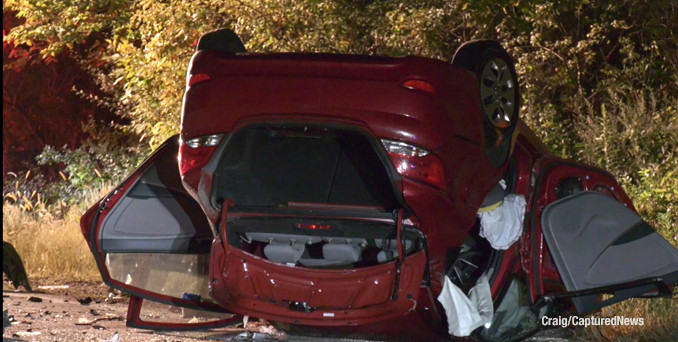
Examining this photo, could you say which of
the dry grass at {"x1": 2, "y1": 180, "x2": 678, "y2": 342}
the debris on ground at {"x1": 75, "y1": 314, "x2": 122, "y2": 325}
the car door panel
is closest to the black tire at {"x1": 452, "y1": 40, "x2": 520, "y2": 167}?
the car door panel

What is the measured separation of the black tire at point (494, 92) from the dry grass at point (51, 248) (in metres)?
5.30

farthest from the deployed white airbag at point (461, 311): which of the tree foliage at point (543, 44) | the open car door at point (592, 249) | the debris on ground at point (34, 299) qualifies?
the tree foliage at point (543, 44)

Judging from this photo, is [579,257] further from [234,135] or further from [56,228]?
[56,228]

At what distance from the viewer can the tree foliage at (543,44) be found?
401 inches

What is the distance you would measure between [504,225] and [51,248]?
5.85m

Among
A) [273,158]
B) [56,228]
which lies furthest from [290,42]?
[273,158]

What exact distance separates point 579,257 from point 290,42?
243 inches

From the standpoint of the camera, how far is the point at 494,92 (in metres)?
5.70

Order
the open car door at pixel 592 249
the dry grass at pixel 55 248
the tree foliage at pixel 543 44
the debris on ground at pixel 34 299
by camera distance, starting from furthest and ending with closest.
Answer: the tree foliage at pixel 543 44 < the dry grass at pixel 55 248 < the debris on ground at pixel 34 299 < the open car door at pixel 592 249

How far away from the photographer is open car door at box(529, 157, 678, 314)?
564cm

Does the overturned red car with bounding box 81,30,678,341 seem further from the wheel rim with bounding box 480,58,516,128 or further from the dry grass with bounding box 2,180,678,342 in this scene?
the dry grass with bounding box 2,180,678,342

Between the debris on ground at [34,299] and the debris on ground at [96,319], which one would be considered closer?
the debris on ground at [96,319]

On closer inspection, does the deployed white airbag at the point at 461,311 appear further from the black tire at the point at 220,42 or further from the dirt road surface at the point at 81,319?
the black tire at the point at 220,42

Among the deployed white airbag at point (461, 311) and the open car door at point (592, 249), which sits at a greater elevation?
the open car door at point (592, 249)
